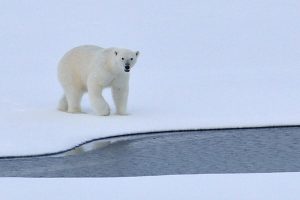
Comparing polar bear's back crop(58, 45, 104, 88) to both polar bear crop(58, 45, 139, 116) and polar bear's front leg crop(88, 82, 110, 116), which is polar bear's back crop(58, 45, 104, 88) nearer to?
polar bear crop(58, 45, 139, 116)

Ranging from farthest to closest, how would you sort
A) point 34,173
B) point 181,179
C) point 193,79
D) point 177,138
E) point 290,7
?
point 290,7 < point 193,79 < point 177,138 < point 34,173 < point 181,179

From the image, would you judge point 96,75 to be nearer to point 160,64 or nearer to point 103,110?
point 103,110

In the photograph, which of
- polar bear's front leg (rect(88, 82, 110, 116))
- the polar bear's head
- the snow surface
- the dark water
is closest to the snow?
the dark water

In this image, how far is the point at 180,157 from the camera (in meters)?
6.80

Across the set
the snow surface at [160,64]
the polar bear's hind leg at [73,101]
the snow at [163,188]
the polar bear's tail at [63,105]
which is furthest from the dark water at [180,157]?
the polar bear's tail at [63,105]

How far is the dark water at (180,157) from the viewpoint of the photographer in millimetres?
6336

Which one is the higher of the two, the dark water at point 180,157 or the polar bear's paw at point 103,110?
the polar bear's paw at point 103,110

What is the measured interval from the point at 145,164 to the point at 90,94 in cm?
204

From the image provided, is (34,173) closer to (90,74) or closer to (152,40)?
(90,74)

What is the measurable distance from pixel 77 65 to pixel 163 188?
3843 mm

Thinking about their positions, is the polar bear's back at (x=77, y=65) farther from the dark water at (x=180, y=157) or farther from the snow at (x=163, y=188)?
the snow at (x=163, y=188)

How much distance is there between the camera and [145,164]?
21.5 feet

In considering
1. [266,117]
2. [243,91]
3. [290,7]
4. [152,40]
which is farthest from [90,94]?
[290,7]

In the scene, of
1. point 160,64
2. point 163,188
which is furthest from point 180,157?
point 160,64
